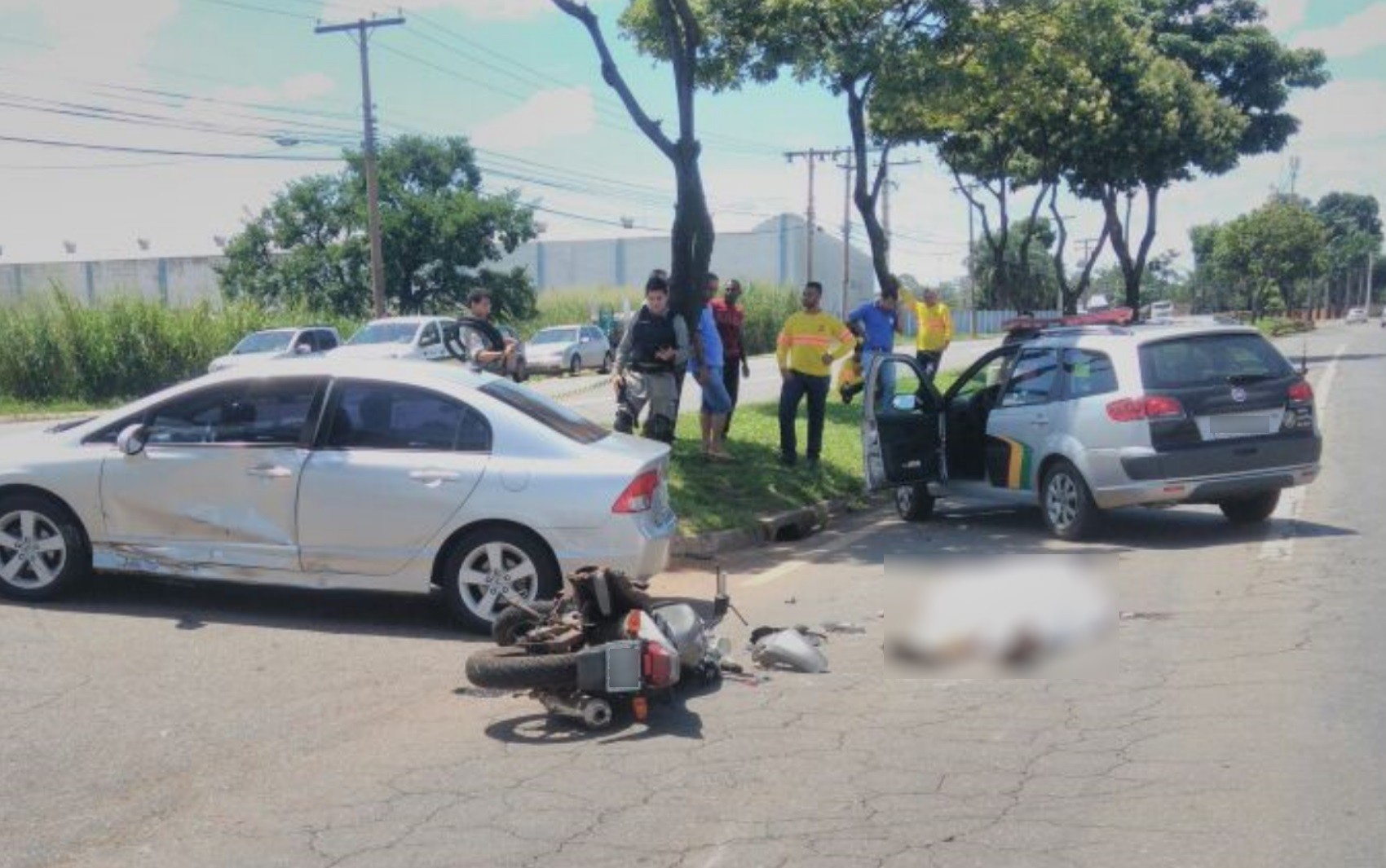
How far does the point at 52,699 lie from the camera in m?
6.10

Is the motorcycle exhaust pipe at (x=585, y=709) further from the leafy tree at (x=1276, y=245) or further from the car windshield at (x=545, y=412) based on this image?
the leafy tree at (x=1276, y=245)

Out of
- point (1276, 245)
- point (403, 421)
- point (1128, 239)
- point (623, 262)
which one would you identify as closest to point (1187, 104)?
point (1128, 239)

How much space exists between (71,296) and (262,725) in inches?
1210

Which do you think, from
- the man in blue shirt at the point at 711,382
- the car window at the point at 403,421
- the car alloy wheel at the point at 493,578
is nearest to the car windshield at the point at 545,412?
the car window at the point at 403,421

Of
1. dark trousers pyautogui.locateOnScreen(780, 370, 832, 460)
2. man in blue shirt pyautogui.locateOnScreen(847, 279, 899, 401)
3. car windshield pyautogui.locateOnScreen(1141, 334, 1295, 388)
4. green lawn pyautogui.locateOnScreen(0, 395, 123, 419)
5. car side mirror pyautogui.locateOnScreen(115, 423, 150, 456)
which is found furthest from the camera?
green lawn pyautogui.locateOnScreen(0, 395, 123, 419)

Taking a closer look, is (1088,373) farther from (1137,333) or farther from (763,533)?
(763,533)

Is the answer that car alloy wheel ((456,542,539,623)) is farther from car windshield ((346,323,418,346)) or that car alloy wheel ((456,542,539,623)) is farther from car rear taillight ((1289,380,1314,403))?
car windshield ((346,323,418,346))

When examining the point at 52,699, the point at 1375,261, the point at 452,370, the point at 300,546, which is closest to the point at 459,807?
the point at 52,699

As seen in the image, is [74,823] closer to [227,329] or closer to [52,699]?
[52,699]

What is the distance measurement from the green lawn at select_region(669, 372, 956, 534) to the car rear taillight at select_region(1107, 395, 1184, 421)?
A: 3.03 meters

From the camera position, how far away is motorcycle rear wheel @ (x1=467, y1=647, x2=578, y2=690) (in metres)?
5.75

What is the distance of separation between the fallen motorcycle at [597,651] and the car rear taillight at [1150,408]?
15.1 feet

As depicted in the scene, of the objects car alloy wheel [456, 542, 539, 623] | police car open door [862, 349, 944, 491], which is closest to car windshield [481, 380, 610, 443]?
car alloy wheel [456, 542, 539, 623]

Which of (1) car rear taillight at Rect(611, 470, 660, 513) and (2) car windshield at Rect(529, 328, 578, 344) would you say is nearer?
(1) car rear taillight at Rect(611, 470, 660, 513)
